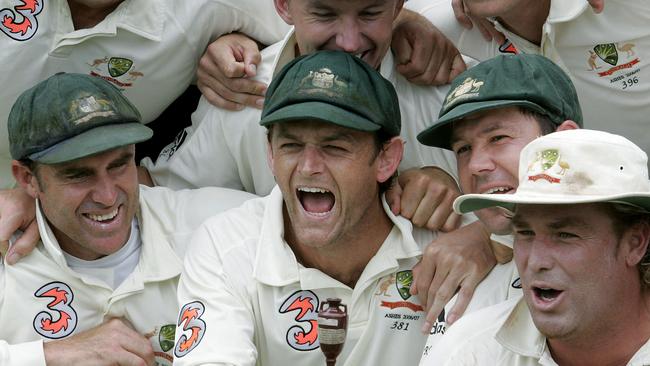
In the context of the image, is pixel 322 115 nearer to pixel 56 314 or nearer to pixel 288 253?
pixel 288 253

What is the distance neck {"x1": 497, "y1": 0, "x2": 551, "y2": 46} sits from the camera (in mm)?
4820

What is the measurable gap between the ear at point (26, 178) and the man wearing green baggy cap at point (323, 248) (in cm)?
67

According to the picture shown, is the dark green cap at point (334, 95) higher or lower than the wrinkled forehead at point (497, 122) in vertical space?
lower

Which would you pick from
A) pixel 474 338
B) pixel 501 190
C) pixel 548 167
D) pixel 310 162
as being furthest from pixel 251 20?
pixel 548 167

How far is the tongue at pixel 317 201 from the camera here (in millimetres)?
4473

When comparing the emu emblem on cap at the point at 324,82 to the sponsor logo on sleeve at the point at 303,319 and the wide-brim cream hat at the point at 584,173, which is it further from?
the wide-brim cream hat at the point at 584,173

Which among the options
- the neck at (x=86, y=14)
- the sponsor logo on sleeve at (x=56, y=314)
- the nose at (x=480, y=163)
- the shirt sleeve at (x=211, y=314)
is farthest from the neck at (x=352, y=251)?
the neck at (x=86, y=14)

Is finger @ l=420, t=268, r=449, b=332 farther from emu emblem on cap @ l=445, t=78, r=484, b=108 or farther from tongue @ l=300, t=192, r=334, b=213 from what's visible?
emu emblem on cap @ l=445, t=78, r=484, b=108

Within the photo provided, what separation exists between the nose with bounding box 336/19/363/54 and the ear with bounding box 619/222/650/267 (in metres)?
1.45

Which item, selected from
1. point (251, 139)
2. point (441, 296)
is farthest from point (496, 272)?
point (251, 139)

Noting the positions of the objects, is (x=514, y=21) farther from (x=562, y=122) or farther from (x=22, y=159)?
(x=22, y=159)

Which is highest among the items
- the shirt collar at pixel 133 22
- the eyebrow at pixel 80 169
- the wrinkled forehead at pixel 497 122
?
the wrinkled forehead at pixel 497 122

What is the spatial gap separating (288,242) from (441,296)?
23.3 inches

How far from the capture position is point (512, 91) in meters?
4.16
